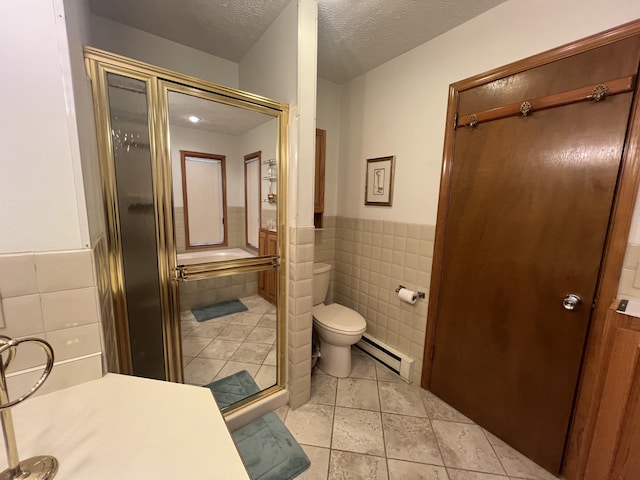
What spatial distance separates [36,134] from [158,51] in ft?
4.40

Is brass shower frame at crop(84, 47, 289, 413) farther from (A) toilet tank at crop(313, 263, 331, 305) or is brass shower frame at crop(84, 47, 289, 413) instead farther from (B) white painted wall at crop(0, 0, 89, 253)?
(A) toilet tank at crop(313, 263, 331, 305)

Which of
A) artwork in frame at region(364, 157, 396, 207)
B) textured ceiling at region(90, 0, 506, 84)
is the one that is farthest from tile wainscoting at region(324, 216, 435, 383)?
textured ceiling at region(90, 0, 506, 84)

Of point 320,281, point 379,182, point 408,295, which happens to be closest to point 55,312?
point 320,281

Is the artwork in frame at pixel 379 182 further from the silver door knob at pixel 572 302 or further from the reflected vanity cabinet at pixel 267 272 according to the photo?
the silver door knob at pixel 572 302

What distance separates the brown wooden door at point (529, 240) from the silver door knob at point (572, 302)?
0.03m

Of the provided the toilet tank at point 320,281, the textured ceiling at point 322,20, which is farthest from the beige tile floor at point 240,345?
the textured ceiling at point 322,20

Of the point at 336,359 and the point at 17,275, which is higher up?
the point at 17,275

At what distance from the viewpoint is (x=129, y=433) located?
616 millimetres

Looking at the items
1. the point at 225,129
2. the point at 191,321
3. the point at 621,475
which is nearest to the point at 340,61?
the point at 225,129

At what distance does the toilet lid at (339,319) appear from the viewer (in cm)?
185

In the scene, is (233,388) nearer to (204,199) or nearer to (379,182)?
(204,199)

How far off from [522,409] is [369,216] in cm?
152

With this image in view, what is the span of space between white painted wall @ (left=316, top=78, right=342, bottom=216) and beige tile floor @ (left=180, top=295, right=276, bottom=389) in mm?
1149

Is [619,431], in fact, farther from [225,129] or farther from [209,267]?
[225,129]
